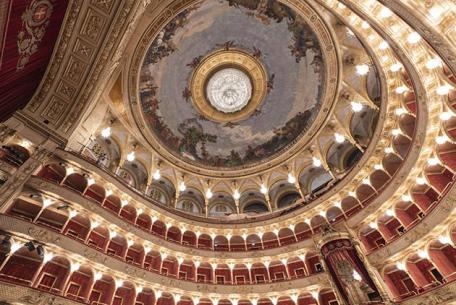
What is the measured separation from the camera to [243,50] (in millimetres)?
27312

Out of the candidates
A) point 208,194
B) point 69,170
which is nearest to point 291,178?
point 208,194

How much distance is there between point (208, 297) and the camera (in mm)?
20984

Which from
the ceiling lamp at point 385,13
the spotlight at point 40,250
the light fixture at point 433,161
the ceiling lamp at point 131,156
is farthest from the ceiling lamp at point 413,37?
the ceiling lamp at point 131,156

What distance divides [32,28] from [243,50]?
19.9 m

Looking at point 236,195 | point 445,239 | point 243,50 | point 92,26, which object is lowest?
point 445,239

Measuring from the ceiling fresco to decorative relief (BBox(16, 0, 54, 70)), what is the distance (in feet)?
40.7

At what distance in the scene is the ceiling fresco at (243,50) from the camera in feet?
78.6

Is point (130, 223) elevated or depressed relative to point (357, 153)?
depressed

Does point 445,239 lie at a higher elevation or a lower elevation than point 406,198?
lower

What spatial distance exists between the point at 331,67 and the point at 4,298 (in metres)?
27.5

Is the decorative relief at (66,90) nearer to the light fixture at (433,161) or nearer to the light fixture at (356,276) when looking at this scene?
the light fixture at (356,276)

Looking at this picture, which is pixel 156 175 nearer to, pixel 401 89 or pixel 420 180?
pixel 401 89

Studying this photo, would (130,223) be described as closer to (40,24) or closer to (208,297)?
(208,297)

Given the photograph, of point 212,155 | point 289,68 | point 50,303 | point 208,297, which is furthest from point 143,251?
point 289,68
